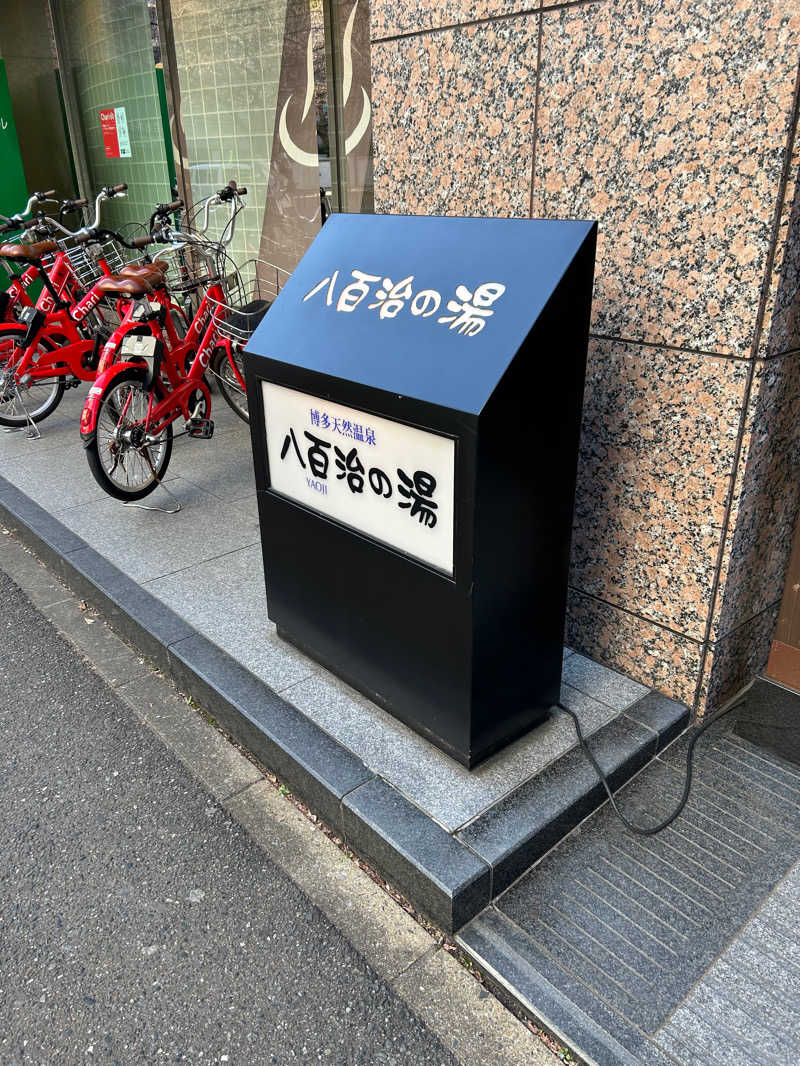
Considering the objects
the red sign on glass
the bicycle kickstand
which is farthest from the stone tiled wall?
the red sign on glass

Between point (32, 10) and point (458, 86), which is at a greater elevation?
point (32, 10)

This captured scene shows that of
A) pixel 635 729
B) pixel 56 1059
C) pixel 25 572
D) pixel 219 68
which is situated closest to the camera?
pixel 56 1059

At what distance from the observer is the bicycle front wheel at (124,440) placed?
15.6 ft

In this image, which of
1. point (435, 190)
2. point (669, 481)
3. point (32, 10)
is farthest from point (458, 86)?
point (32, 10)

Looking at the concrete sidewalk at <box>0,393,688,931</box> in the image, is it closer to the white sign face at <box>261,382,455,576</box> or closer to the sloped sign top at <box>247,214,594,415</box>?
the white sign face at <box>261,382,455,576</box>

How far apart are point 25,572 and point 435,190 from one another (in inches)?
124

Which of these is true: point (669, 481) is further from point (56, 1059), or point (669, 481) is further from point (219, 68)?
point (219, 68)

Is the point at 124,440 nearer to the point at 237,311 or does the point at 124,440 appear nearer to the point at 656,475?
the point at 237,311

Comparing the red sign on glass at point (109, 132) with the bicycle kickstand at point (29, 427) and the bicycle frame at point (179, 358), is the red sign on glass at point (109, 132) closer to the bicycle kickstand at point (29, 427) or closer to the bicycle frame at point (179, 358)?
the bicycle kickstand at point (29, 427)

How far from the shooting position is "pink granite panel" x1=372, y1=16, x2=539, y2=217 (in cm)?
291

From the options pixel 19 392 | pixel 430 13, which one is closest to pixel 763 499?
pixel 430 13

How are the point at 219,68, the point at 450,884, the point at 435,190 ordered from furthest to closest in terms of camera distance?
the point at 219,68 → the point at 435,190 → the point at 450,884

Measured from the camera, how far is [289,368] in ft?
9.02

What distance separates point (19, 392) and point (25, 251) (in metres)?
1.10
